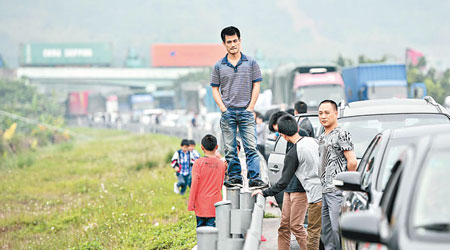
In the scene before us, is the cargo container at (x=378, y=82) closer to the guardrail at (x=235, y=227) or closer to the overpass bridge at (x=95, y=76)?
the guardrail at (x=235, y=227)

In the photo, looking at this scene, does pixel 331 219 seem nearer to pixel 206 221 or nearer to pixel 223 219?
pixel 223 219

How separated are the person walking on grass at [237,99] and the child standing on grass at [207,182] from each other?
78cm

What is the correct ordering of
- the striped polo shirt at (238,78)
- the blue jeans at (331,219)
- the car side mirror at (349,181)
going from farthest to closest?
the striped polo shirt at (238,78) < the blue jeans at (331,219) < the car side mirror at (349,181)

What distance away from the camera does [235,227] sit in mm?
6895

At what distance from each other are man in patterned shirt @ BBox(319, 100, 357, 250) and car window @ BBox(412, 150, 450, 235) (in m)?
3.06

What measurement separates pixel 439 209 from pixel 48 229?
46.7ft

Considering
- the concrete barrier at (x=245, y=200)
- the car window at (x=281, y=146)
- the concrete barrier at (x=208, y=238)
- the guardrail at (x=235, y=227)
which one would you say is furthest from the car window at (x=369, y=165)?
the car window at (x=281, y=146)

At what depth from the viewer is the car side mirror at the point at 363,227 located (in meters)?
4.07

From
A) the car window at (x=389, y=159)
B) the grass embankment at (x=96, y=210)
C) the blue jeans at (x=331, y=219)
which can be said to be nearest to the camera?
the car window at (x=389, y=159)

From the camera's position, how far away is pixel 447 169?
14.0 feet

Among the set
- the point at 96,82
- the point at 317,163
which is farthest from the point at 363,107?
the point at 96,82

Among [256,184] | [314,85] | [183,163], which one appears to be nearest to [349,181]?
[256,184]

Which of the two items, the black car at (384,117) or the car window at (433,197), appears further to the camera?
the black car at (384,117)

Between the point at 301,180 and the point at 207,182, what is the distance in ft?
4.38
